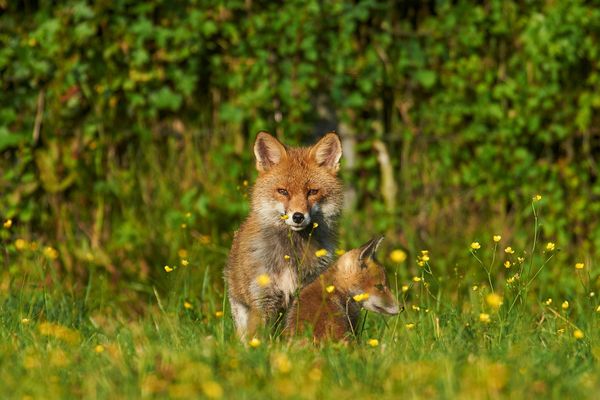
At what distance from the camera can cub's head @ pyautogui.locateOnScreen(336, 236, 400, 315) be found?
5727 mm

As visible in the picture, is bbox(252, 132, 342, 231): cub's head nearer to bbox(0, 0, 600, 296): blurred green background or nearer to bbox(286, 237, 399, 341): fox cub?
bbox(286, 237, 399, 341): fox cub

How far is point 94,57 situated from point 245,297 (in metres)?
3.90

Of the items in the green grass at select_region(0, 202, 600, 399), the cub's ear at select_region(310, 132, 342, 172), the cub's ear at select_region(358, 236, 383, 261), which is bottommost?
the green grass at select_region(0, 202, 600, 399)

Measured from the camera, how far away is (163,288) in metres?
8.28

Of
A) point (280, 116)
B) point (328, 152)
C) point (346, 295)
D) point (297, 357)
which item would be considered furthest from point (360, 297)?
point (280, 116)

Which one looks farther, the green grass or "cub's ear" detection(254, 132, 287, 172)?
"cub's ear" detection(254, 132, 287, 172)

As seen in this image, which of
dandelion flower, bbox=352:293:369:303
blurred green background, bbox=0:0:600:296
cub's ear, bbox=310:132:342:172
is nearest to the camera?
dandelion flower, bbox=352:293:369:303

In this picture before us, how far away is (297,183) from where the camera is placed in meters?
6.35

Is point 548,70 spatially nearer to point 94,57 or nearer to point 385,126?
point 385,126

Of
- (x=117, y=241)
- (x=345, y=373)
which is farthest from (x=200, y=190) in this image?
(x=345, y=373)

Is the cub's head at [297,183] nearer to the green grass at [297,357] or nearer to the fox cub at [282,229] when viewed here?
the fox cub at [282,229]

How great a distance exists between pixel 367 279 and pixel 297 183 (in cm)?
91

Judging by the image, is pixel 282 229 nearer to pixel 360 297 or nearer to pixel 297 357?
pixel 360 297

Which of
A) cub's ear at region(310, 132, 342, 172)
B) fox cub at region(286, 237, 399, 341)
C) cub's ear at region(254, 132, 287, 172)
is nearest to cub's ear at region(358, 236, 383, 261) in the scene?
fox cub at region(286, 237, 399, 341)
